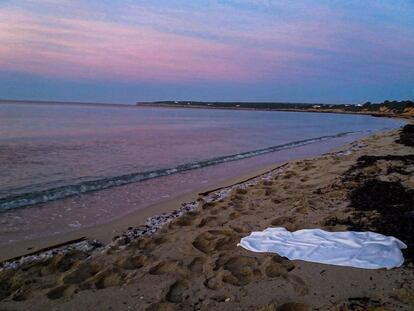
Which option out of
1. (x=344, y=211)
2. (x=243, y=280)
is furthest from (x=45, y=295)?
(x=344, y=211)

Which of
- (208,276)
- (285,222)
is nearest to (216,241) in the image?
(208,276)

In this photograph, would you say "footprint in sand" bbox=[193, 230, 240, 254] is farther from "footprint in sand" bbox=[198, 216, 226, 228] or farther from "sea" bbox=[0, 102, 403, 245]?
"sea" bbox=[0, 102, 403, 245]

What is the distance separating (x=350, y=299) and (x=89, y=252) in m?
3.85

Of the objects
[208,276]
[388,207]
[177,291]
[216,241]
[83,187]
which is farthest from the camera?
[83,187]

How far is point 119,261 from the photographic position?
5.25m

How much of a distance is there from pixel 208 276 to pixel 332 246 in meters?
1.76

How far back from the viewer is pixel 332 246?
5.18 meters

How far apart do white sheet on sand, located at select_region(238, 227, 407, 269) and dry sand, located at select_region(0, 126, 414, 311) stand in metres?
0.16

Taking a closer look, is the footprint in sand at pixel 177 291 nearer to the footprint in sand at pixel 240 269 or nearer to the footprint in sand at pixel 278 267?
the footprint in sand at pixel 240 269

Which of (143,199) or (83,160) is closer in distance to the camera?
(143,199)

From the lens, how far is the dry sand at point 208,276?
153 inches

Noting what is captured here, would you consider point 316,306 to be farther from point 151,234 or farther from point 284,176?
point 284,176

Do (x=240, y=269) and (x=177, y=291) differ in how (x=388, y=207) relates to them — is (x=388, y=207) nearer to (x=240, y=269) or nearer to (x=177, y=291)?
(x=240, y=269)

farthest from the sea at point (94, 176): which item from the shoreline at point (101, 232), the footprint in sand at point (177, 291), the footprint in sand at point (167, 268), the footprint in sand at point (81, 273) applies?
the footprint in sand at point (177, 291)
